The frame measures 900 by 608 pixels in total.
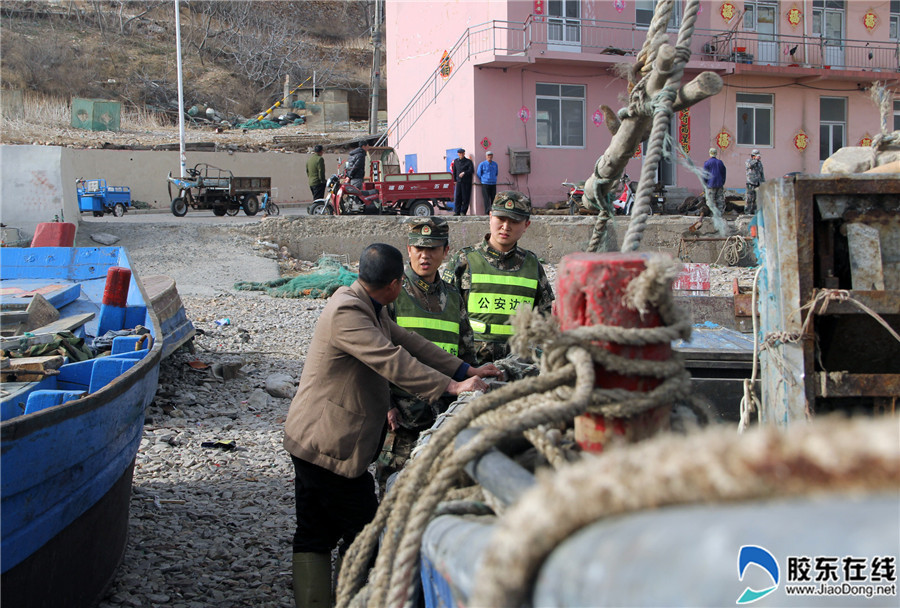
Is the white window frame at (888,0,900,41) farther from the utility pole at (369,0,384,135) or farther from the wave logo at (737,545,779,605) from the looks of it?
the wave logo at (737,545,779,605)

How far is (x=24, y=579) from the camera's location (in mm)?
2924

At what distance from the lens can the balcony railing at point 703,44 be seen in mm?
18984

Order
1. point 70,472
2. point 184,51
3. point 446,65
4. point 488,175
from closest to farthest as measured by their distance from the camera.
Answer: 1. point 70,472
2. point 488,175
3. point 446,65
4. point 184,51

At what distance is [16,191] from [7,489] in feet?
40.8

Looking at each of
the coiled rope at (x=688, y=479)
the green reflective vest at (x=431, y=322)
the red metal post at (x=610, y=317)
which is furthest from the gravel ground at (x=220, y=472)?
the coiled rope at (x=688, y=479)

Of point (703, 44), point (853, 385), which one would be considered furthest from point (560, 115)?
point (853, 385)

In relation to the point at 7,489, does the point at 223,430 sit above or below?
below

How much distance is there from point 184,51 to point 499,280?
132ft

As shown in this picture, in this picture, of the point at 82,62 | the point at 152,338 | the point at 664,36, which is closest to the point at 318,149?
the point at 152,338

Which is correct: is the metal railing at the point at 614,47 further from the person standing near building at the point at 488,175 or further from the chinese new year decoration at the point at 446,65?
the person standing near building at the point at 488,175

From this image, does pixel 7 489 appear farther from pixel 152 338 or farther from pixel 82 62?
pixel 82 62

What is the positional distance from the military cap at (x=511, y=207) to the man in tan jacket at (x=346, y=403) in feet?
3.36

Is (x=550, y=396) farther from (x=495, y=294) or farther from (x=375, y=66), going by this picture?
(x=375, y=66)

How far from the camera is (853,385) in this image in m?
2.34
